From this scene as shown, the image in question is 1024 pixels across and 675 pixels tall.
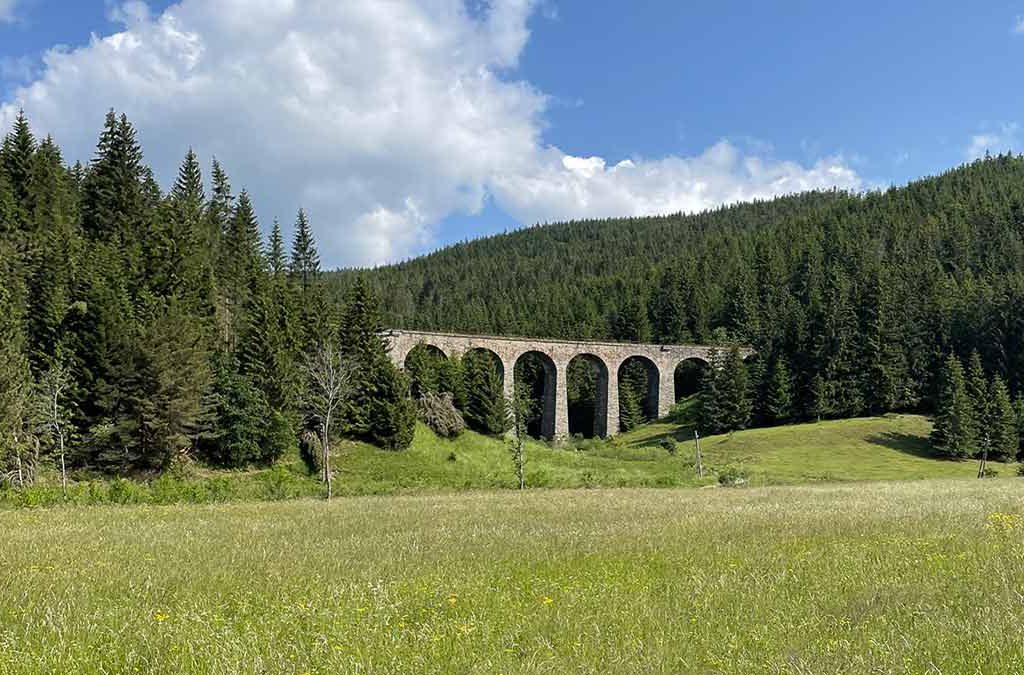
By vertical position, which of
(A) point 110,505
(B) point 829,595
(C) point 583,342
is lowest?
(A) point 110,505

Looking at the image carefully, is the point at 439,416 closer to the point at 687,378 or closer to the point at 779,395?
the point at 779,395

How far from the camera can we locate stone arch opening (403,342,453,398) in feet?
213

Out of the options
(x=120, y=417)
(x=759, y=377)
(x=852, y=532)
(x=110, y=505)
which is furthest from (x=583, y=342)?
(x=852, y=532)

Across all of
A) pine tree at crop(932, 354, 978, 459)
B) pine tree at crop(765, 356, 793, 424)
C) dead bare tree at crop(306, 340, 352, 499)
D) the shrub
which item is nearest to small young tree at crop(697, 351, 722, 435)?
pine tree at crop(765, 356, 793, 424)

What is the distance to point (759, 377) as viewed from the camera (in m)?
91.2

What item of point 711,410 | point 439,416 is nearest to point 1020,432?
point 711,410

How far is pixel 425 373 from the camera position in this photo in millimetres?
65625

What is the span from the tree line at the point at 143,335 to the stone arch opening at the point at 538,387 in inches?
1048

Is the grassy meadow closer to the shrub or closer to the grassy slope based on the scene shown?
the grassy slope

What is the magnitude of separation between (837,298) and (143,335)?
275 feet

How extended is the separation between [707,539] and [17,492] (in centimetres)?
2677

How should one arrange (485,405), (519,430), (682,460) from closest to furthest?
(519,430)
(682,460)
(485,405)

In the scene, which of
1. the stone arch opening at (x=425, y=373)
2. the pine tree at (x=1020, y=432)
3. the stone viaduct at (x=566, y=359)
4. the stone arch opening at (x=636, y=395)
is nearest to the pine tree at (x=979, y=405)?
the pine tree at (x=1020, y=432)

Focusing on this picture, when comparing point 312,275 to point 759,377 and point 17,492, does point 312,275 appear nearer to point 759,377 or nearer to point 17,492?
point 759,377
